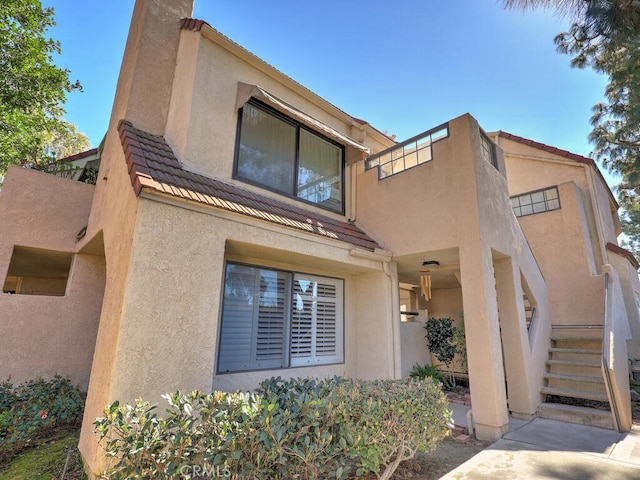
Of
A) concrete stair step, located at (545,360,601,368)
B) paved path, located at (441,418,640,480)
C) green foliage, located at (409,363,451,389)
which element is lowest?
paved path, located at (441,418,640,480)

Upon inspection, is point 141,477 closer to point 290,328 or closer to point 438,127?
point 290,328

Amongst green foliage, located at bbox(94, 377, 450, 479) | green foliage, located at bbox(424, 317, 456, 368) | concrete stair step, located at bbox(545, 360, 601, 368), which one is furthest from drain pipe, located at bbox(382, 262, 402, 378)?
concrete stair step, located at bbox(545, 360, 601, 368)

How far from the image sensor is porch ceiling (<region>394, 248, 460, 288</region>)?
29.2 feet

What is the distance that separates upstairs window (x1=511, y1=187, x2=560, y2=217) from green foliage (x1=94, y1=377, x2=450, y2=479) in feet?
40.6

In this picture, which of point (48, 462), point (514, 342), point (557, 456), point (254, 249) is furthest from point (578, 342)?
point (48, 462)

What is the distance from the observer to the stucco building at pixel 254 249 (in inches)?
208

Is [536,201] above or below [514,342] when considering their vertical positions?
above

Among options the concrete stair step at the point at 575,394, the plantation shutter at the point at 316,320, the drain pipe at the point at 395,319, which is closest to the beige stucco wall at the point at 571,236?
the concrete stair step at the point at 575,394

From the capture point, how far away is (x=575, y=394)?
26.6 ft

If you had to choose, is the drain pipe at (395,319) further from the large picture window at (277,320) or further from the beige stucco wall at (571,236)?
the beige stucco wall at (571,236)

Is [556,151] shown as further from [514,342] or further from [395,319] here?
[395,319]

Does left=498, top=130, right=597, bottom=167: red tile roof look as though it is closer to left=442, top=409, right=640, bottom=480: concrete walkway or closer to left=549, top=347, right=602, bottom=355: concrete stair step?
left=549, top=347, right=602, bottom=355: concrete stair step

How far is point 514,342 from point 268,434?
24.5ft

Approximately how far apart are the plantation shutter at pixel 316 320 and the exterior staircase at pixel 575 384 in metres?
5.71
